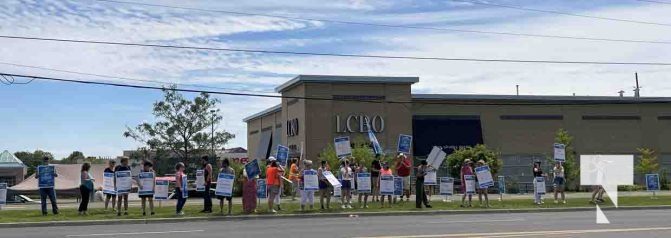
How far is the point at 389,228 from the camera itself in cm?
1554

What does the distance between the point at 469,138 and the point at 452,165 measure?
238 inches

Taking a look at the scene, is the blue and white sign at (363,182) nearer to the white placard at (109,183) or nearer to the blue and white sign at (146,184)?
the blue and white sign at (146,184)

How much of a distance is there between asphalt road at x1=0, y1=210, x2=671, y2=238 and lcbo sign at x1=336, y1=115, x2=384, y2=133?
26.3m

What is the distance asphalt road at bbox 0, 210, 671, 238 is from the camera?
45.9 feet

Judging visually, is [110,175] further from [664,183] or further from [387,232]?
[664,183]

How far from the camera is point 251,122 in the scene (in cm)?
6681

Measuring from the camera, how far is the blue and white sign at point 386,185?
75.4 feet

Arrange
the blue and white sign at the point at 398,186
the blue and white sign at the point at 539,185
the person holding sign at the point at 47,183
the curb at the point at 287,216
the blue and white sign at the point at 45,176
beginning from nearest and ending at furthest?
the curb at the point at 287,216 < the person holding sign at the point at 47,183 < the blue and white sign at the point at 45,176 < the blue and white sign at the point at 398,186 < the blue and white sign at the point at 539,185

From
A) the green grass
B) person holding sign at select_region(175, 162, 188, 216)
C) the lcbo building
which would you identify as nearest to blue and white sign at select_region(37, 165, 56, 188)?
the green grass

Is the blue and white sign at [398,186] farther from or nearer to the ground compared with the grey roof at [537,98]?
nearer to the ground

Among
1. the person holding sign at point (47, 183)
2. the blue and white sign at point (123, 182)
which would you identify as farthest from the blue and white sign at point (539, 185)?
the person holding sign at point (47, 183)

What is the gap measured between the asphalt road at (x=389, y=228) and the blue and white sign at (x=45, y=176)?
4.10 meters

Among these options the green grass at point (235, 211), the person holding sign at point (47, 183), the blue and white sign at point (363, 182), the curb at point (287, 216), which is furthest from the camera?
the blue and white sign at point (363, 182)


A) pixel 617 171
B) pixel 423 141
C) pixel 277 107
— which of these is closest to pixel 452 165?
pixel 423 141
